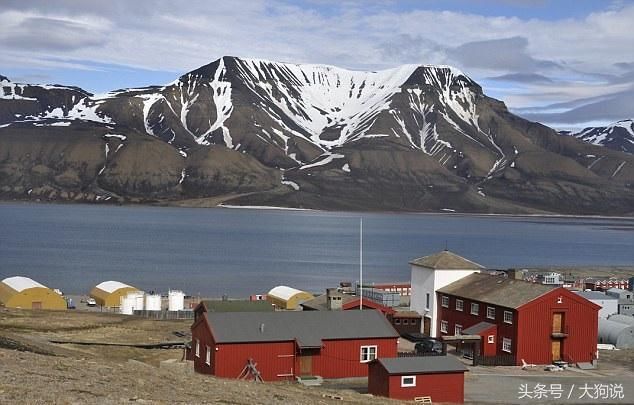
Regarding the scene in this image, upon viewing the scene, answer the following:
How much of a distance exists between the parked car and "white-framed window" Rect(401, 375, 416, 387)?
10.7 meters

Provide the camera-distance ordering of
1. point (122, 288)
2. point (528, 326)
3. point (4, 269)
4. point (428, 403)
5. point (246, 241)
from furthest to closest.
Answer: point (246, 241), point (4, 269), point (122, 288), point (528, 326), point (428, 403)

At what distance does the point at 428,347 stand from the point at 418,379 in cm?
1139

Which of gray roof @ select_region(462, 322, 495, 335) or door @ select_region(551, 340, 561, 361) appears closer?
door @ select_region(551, 340, 561, 361)

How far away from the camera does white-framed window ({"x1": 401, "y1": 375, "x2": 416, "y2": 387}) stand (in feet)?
97.4

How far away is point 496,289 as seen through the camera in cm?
4378

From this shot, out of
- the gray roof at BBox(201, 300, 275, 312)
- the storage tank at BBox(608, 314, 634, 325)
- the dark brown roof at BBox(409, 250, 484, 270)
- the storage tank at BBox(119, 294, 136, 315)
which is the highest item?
the dark brown roof at BBox(409, 250, 484, 270)

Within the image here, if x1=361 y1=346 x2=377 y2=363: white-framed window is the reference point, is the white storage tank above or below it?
below

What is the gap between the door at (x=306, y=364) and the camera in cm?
3459

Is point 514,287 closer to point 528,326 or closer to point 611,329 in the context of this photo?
point 528,326

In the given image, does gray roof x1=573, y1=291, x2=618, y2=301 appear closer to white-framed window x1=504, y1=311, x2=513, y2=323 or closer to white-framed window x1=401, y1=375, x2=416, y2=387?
white-framed window x1=504, y1=311, x2=513, y2=323

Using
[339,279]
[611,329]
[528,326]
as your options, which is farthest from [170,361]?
[339,279]

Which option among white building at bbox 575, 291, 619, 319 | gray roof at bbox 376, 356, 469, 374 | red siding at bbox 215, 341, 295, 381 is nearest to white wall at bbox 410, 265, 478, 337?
white building at bbox 575, 291, 619, 319

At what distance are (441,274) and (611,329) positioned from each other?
10.2 metres

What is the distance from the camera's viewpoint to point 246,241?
178 metres
